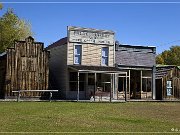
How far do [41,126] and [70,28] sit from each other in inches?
845

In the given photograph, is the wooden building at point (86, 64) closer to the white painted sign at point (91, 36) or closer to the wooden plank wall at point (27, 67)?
the white painted sign at point (91, 36)

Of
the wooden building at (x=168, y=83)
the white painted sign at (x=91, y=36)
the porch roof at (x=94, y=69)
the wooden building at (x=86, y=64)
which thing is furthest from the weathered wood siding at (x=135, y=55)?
the porch roof at (x=94, y=69)

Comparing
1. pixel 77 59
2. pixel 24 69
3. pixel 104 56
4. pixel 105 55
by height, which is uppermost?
pixel 105 55

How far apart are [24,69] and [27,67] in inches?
13.4

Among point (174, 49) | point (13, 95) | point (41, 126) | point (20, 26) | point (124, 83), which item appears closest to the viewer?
point (41, 126)

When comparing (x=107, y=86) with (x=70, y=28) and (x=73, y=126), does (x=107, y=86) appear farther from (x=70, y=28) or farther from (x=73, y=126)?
(x=73, y=126)

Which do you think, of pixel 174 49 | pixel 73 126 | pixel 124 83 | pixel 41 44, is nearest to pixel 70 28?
pixel 41 44

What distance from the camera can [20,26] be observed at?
5766cm

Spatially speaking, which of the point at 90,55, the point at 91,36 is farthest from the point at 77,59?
the point at 91,36

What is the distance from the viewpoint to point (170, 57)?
85688mm

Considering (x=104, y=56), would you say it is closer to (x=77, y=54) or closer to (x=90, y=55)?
(x=90, y=55)

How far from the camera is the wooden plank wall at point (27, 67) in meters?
32.8

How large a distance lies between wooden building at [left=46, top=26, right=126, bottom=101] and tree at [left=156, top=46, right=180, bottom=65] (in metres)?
49.2

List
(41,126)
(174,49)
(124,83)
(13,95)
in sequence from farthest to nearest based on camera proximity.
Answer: (174,49) < (124,83) < (13,95) < (41,126)
